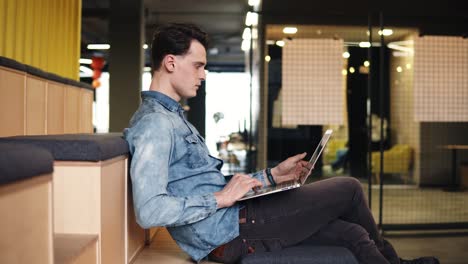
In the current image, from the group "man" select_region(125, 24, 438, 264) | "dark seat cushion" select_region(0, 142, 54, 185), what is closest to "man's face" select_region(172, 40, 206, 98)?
"man" select_region(125, 24, 438, 264)

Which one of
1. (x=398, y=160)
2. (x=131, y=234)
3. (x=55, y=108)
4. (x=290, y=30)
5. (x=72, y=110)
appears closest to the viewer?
(x=131, y=234)

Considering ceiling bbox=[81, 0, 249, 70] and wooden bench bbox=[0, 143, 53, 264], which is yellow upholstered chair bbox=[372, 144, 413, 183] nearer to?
ceiling bbox=[81, 0, 249, 70]

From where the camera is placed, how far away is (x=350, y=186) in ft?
5.97

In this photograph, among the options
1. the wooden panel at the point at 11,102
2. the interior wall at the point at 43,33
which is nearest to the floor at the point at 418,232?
the wooden panel at the point at 11,102

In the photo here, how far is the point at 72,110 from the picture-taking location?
3.76m

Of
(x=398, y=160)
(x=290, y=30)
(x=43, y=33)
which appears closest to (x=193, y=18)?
(x=290, y=30)

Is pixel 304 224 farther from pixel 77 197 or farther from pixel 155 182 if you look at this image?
pixel 77 197

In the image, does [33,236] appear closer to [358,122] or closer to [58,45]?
[58,45]

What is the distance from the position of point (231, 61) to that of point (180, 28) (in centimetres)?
1648

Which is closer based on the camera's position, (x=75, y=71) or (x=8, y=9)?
→ (x=8, y=9)

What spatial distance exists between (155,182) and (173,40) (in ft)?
1.64

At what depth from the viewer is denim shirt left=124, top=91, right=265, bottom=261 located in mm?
1455

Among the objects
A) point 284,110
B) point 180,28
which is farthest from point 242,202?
Result: point 284,110

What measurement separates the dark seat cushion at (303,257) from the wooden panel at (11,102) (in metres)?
1.33
